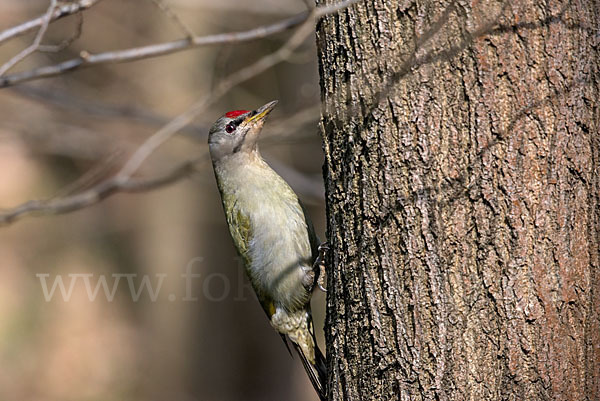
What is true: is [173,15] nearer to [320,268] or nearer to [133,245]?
[320,268]

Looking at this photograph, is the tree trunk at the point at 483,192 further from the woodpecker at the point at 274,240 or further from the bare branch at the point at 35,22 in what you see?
the woodpecker at the point at 274,240

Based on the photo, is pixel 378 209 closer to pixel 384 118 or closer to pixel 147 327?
pixel 384 118

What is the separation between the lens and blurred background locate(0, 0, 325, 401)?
847cm

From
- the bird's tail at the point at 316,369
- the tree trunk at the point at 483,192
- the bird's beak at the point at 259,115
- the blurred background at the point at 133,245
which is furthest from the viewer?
the blurred background at the point at 133,245

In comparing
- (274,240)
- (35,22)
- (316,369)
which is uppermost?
(35,22)

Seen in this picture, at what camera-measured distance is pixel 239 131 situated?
14.8 feet

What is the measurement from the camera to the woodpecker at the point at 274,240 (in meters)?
4.09

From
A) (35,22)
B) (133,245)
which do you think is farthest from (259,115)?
(133,245)

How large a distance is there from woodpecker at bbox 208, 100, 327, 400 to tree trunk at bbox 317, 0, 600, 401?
1.68m

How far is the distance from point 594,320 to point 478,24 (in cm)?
121

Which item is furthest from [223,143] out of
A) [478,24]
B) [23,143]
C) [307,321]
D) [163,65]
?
[163,65]

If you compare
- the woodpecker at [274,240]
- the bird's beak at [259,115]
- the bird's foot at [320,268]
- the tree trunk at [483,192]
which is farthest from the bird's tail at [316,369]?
the bird's beak at [259,115]

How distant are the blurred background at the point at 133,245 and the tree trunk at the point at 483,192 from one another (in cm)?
509

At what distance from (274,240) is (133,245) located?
7.06 meters
